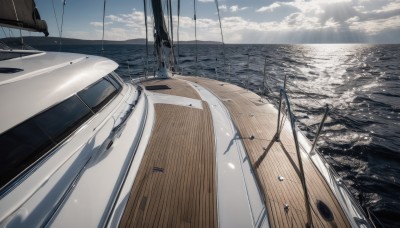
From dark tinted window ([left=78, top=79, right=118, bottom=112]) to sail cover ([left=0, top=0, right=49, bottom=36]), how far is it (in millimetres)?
1774

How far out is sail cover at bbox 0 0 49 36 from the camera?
Answer: 3.49 metres

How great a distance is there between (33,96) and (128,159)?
1089 mm

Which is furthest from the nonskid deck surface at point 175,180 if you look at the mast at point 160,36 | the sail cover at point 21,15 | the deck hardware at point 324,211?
the mast at point 160,36

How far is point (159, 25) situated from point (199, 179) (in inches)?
270

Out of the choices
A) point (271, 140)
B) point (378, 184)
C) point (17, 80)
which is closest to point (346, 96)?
point (378, 184)

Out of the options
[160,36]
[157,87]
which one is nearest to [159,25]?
[160,36]

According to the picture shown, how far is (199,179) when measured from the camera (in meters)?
2.50

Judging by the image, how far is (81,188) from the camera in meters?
1.90

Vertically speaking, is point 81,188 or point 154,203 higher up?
point 81,188

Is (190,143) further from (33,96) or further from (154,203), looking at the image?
(33,96)

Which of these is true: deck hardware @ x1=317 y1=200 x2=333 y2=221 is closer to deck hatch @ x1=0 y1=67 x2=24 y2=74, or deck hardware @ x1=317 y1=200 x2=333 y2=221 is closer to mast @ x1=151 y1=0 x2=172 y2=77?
deck hatch @ x1=0 y1=67 x2=24 y2=74

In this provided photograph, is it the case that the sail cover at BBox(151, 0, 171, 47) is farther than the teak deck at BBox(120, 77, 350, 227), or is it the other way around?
the sail cover at BBox(151, 0, 171, 47)

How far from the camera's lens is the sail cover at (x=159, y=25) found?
7809 millimetres

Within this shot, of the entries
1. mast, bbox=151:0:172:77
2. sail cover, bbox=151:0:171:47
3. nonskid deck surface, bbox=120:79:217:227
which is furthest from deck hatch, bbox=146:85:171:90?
nonskid deck surface, bbox=120:79:217:227
